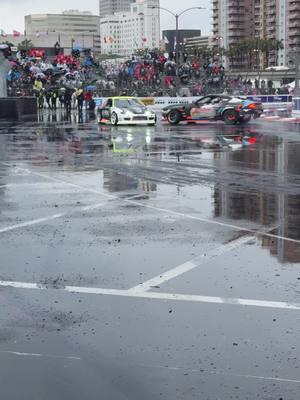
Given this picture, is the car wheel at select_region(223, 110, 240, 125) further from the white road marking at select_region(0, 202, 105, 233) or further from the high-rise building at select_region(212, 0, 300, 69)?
the high-rise building at select_region(212, 0, 300, 69)

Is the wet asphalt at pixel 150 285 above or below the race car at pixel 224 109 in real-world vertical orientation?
below

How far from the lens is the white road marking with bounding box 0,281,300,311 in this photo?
19.1 ft

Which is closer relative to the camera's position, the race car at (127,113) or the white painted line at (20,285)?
the white painted line at (20,285)

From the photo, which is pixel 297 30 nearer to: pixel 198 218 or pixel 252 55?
pixel 252 55

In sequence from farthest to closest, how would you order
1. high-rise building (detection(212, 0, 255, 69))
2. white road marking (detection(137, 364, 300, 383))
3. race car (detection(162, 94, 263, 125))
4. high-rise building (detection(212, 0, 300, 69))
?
high-rise building (detection(212, 0, 255, 69))
high-rise building (detection(212, 0, 300, 69))
race car (detection(162, 94, 263, 125))
white road marking (detection(137, 364, 300, 383))

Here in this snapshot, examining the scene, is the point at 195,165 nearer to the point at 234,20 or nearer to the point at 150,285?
the point at 150,285

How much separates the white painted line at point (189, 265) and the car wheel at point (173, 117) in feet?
76.9

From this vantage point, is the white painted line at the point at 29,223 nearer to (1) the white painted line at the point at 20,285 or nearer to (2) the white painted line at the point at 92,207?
(2) the white painted line at the point at 92,207

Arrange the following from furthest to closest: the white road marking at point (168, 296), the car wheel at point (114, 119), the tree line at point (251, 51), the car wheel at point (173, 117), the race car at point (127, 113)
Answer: the tree line at point (251, 51)
the car wheel at point (173, 117)
the car wheel at point (114, 119)
the race car at point (127, 113)
the white road marking at point (168, 296)

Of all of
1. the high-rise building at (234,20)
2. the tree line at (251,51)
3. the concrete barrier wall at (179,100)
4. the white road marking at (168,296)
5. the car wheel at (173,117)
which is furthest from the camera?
the high-rise building at (234,20)

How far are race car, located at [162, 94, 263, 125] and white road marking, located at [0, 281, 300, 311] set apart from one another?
24.3 metres

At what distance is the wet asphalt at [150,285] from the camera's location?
4426mm

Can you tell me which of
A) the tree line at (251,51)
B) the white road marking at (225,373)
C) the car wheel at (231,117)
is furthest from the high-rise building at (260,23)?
the white road marking at (225,373)

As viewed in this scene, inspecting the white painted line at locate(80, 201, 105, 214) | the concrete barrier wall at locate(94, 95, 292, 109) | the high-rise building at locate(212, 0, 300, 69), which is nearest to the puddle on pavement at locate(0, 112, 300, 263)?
the white painted line at locate(80, 201, 105, 214)
